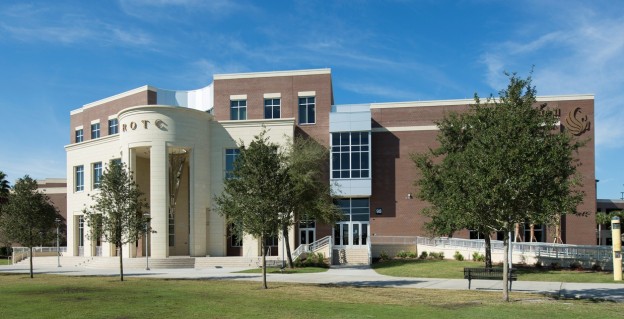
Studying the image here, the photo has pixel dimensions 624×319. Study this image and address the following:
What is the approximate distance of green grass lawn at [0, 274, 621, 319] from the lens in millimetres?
17047

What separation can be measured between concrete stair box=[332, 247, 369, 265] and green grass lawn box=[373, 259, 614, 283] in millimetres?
1710

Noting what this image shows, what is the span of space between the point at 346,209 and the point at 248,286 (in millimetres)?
24699

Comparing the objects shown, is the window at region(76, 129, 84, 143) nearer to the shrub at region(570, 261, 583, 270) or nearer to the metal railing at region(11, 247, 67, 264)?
the metal railing at region(11, 247, 67, 264)

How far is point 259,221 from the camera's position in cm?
2647

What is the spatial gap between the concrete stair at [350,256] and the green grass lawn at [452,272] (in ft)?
5.61

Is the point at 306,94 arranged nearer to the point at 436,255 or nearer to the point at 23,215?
the point at 436,255

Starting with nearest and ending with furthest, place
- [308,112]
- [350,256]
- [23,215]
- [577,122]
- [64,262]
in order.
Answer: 1. [23,215]
2. [350,256]
3. [577,122]
4. [64,262]
5. [308,112]

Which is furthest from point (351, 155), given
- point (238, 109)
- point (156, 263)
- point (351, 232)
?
point (156, 263)

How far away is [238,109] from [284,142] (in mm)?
6853

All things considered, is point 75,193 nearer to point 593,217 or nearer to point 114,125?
point 114,125

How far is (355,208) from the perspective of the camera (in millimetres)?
51219

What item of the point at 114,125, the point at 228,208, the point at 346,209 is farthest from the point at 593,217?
the point at 114,125

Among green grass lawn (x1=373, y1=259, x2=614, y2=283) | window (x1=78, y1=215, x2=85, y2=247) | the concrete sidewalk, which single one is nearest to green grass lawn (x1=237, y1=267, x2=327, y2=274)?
the concrete sidewalk

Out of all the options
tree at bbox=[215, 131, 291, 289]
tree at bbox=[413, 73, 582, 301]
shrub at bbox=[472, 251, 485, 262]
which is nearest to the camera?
tree at bbox=[413, 73, 582, 301]
